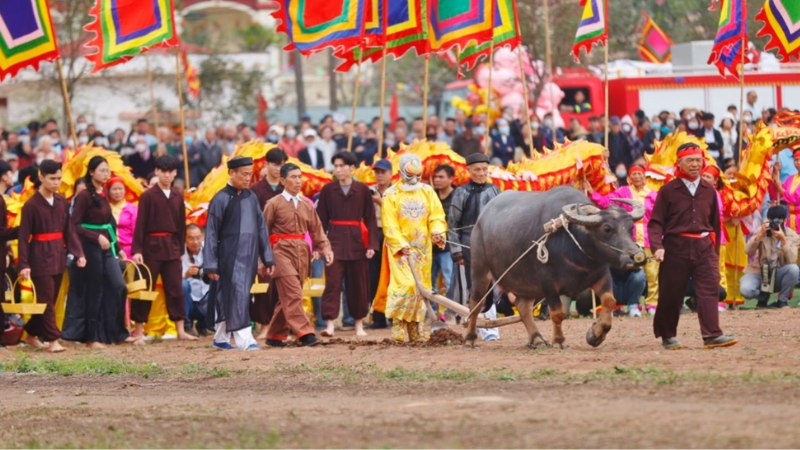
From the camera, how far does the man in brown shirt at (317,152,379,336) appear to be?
18.5 metres

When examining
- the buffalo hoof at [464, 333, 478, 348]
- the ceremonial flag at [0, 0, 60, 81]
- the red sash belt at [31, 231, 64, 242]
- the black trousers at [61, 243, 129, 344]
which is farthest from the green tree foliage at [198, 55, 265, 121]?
the buffalo hoof at [464, 333, 478, 348]

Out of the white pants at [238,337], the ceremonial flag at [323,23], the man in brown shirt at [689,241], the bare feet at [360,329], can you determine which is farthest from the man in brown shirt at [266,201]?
the man in brown shirt at [689,241]

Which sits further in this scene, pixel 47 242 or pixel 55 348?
pixel 55 348

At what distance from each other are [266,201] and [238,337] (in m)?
1.80

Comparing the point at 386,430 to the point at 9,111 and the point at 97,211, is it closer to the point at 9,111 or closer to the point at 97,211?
the point at 97,211

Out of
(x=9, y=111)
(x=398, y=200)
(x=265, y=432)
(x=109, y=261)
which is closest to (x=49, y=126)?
(x=109, y=261)

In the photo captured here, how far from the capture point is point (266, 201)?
18.0 meters

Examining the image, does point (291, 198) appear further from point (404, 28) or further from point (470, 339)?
point (404, 28)

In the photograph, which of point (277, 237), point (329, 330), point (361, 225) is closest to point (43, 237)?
point (277, 237)

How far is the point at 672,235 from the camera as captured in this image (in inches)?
568

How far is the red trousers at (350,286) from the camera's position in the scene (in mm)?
18516

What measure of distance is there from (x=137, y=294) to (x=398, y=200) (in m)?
3.33

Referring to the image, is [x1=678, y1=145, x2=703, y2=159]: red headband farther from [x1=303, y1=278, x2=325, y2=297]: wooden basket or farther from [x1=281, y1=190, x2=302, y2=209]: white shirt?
[x1=303, y1=278, x2=325, y2=297]: wooden basket

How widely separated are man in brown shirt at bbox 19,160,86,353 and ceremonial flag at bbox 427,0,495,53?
17.6ft
